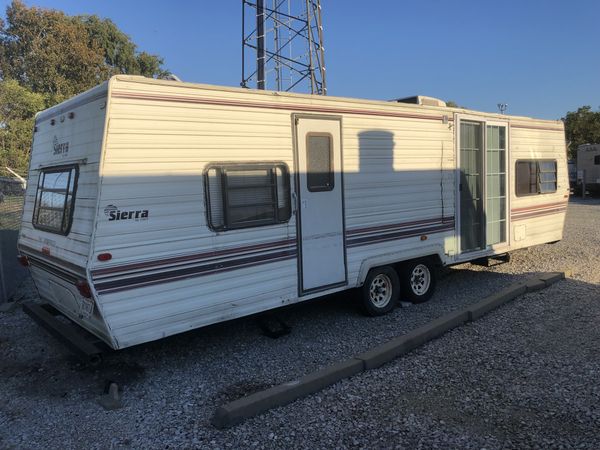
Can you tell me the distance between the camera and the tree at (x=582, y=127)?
108 ft

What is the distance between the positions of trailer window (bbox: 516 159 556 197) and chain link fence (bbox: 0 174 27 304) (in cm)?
743

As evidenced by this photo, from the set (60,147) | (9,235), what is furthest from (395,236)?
(9,235)

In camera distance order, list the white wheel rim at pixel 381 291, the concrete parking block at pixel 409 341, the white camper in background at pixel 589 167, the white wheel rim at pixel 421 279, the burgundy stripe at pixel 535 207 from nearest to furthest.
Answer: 1. the concrete parking block at pixel 409 341
2. the white wheel rim at pixel 381 291
3. the white wheel rim at pixel 421 279
4. the burgundy stripe at pixel 535 207
5. the white camper in background at pixel 589 167

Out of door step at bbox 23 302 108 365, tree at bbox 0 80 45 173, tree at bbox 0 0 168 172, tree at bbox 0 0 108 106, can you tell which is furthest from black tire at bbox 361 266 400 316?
tree at bbox 0 0 108 106

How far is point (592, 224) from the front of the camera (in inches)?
580

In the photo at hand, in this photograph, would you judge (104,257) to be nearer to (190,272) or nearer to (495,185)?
(190,272)

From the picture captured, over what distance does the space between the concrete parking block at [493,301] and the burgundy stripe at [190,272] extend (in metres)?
2.28

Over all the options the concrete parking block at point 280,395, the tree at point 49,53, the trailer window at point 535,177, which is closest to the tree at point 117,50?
the tree at point 49,53

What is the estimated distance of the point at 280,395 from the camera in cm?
376

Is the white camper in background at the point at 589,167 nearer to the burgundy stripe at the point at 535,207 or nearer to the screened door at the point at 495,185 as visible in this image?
the burgundy stripe at the point at 535,207

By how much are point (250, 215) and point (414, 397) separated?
7.29ft

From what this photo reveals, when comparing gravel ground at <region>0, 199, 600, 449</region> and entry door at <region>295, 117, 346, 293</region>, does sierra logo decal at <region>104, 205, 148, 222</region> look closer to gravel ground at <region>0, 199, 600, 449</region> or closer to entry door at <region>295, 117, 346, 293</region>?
gravel ground at <region>0, 199, 600, 449</region>

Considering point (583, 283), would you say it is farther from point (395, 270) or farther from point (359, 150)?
point (359, 150)

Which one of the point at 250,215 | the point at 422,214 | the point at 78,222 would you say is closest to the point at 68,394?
the point at 78,222
